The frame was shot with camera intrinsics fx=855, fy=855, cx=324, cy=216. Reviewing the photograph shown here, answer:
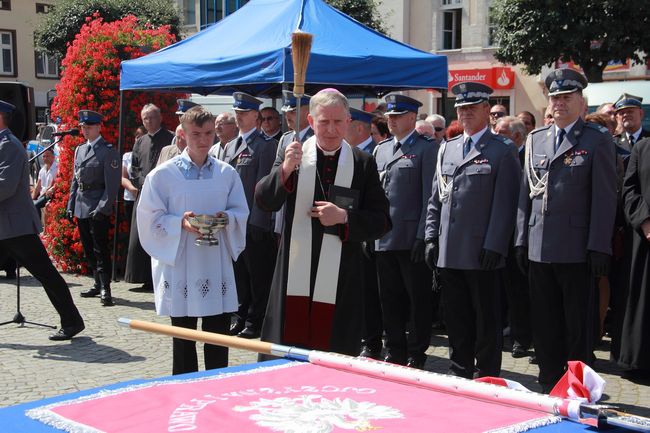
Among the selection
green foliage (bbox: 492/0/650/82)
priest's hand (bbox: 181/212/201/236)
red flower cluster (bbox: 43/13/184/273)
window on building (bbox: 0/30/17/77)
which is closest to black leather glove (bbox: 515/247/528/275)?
priest's hand (bbox: 181/212/201/236)

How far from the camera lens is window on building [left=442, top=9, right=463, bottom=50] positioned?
3272 centimetres

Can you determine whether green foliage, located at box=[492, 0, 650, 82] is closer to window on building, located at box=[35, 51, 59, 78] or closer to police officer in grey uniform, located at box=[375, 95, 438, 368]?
police officer in grey uniform, located at box=[375, 95, 438, 368]

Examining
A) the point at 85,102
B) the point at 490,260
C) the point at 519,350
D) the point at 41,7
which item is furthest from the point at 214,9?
the point at 490,260

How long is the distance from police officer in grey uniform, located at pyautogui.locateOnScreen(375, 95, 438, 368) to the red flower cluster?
5.28 meters

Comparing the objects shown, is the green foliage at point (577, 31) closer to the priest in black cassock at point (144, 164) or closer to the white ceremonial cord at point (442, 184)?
the priest in black cassock at point (144, 164)

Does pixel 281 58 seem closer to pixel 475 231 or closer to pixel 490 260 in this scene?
pixel 475 231

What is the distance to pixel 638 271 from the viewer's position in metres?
6.43

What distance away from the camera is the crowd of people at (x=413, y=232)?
15.0 ft

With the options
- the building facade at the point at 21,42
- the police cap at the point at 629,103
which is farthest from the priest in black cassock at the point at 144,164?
the building facade at the point at 21,42

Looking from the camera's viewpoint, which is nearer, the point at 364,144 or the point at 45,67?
the point at 364,144

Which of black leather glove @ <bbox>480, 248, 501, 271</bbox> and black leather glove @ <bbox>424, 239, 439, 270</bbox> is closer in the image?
black leather glove @ <bbox>480, 248, 501, 271</bbox>

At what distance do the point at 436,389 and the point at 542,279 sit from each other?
3418 mm

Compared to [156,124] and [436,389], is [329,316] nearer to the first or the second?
[436,389]

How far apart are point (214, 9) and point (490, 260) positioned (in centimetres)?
3603
